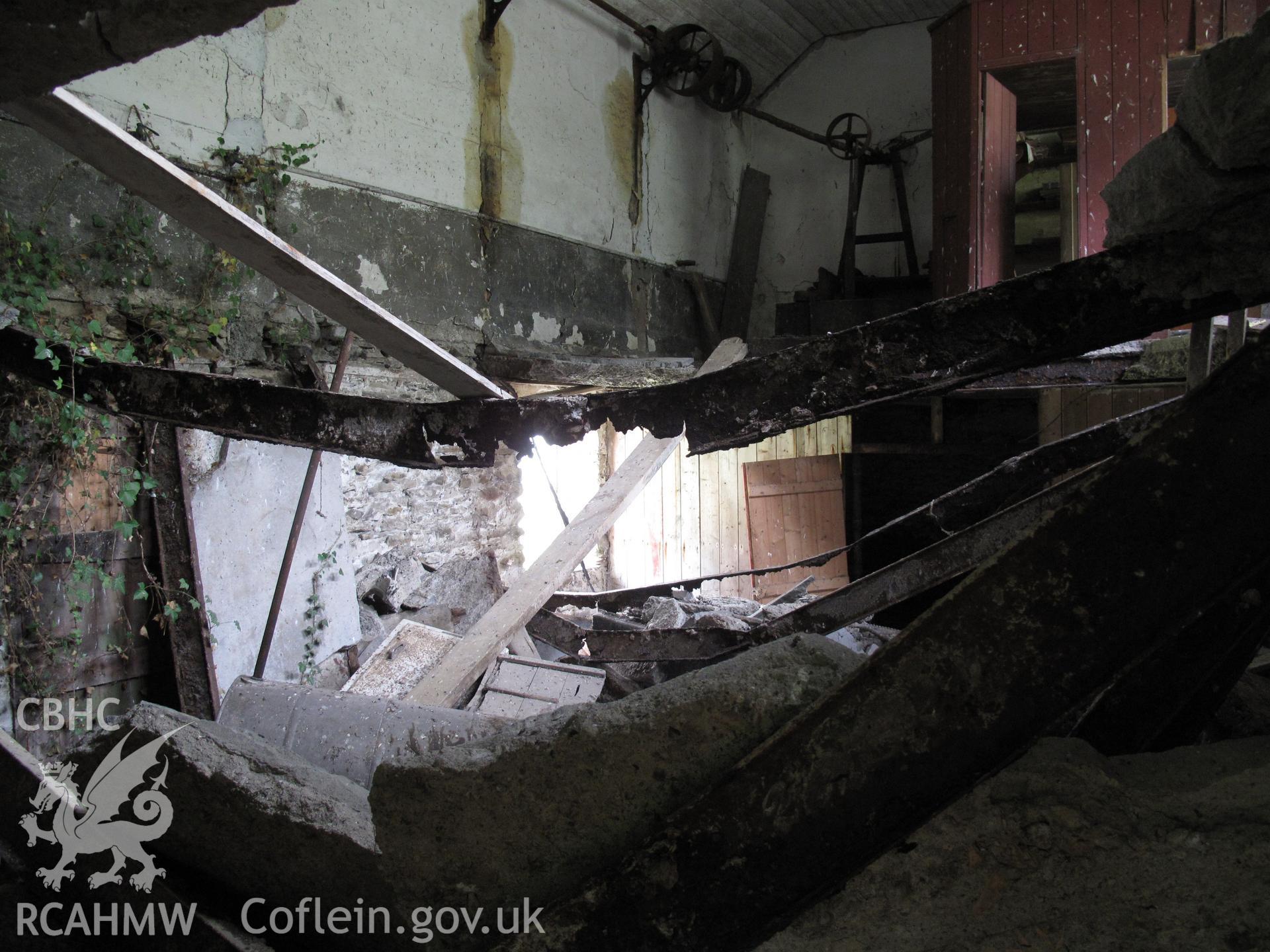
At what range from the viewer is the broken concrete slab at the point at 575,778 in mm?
1076

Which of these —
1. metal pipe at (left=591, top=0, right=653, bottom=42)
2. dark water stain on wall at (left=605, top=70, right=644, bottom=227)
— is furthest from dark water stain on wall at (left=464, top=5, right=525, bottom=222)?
dark water stain on wall at (left=605, top=70, right=644, bottom=227)

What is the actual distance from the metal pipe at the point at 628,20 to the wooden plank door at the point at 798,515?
14.7 feet

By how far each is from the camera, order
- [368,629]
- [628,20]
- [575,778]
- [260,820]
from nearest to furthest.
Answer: [575,778] < [260,820] < [368,629] < [628,20]

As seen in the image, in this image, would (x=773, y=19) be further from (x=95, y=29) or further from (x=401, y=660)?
(x=95, y=29)

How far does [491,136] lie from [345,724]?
202 inches

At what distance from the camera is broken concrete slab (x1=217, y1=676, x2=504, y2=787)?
99.3 inches

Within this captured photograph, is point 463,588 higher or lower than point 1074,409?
lower

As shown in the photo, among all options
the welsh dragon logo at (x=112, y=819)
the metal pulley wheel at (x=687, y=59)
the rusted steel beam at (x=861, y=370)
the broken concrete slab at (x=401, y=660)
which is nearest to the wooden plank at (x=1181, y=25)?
→ the metal pulley wheel at (x=687, y=59)

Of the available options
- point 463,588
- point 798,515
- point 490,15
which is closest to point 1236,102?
point 463,588

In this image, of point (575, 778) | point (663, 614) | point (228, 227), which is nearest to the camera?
point (575, 778)

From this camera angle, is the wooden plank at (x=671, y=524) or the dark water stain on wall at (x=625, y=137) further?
the wooden plank at (x=671, y=524)

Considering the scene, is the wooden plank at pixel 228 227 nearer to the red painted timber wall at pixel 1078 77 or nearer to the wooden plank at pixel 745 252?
the red painted timber wall at pixel 1078 77

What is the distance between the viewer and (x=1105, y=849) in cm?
88

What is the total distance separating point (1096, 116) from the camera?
5.48m
